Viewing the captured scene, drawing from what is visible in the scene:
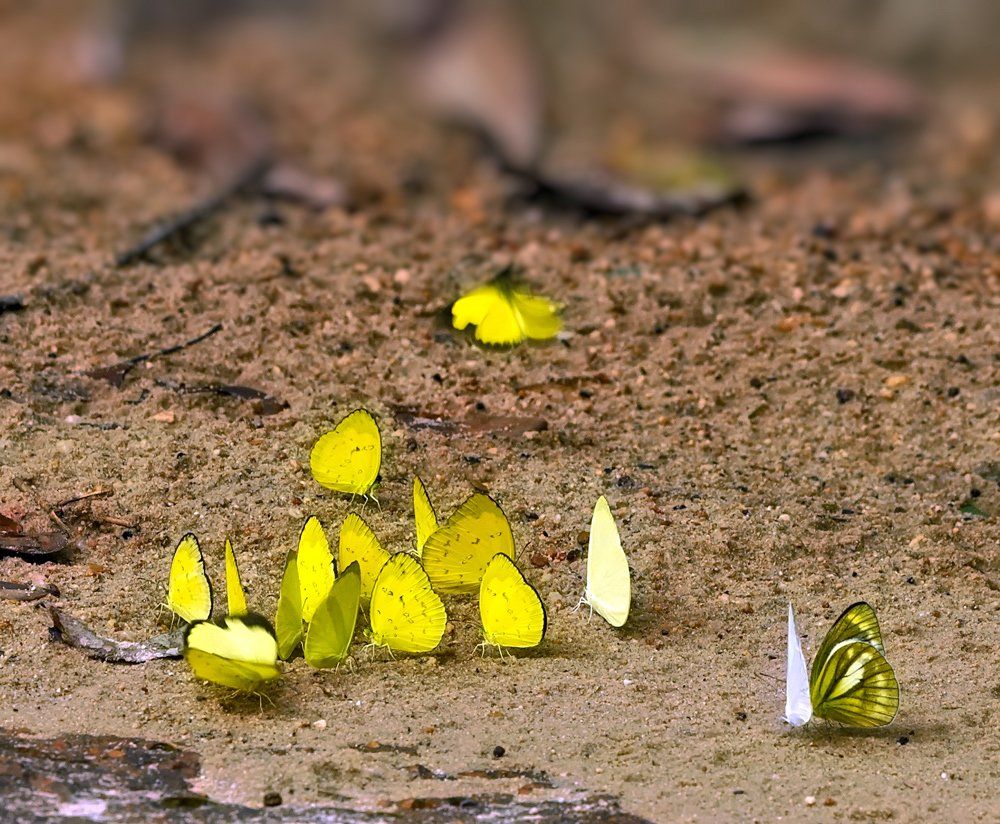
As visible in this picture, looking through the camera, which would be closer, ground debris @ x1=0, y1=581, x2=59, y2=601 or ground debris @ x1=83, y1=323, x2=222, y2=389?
ground debris @ x1=0, y1=581, x2=59, y2=601

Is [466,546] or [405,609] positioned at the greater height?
[466,546]

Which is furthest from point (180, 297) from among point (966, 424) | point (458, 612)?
point (966, 424)

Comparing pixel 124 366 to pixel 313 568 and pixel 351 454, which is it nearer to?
pixel 351 454

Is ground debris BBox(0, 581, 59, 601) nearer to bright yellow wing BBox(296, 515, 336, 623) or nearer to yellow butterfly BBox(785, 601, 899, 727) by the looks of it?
bright yellow wing BBox(296, 515, 336, 623)

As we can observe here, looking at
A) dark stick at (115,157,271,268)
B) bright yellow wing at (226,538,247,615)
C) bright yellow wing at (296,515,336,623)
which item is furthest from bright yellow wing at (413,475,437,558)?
dark stick at (115,157,271,268)

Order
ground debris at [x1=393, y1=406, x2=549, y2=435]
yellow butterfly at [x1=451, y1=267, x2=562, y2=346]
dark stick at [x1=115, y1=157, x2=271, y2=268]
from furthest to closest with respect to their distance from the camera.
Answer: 1. dark stick at [x1=115, y1=157, x2=271, y2=268]
2. yellow butterfly at [x1=451, y1=267, x2=562, y2=346]
3. ground debris at [x1=393, y1=406, x2=549, y2=435]

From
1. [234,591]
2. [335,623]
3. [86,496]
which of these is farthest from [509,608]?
[86,496]

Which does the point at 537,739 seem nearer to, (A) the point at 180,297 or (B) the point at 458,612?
(B) the point at 458,612
